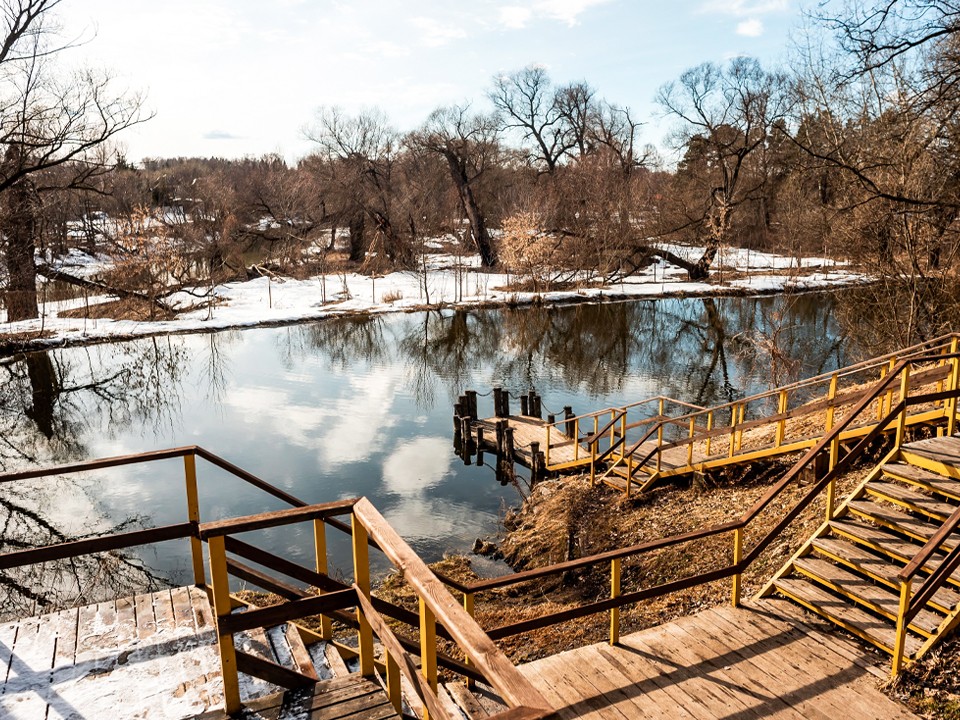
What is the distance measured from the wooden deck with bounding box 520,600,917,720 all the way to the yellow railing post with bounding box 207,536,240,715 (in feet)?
7.70

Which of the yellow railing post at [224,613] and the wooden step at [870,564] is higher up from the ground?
the yellow railing post at [224,613]

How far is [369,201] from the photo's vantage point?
2291 inches

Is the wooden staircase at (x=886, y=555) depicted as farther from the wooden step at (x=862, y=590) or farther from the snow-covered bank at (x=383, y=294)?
the snow-covered bank at (x=383, y=294)

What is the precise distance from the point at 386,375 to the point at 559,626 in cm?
1858

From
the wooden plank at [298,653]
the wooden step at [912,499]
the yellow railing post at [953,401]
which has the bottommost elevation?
the wooden plank at [298,653]

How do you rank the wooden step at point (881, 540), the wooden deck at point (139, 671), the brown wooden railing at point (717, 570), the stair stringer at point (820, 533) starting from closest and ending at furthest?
the wooden deck at point (139, 671), the brown wooden railing at point (717, 570), the wooden step at point (881, 540), the stair stringer at point (820, 533)

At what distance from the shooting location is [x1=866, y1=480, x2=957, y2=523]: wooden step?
6.35 metres

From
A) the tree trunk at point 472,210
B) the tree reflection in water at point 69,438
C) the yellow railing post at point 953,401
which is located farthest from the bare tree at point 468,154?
the yellow railing post at point 953,401

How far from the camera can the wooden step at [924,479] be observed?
6522 millimetres

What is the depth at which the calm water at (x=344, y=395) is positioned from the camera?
14859 millimetres

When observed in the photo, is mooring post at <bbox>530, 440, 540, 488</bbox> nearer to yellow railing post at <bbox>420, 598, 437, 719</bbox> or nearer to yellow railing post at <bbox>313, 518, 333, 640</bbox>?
yellow railing post at <bbox>313, 518, 333, 640</bbox>

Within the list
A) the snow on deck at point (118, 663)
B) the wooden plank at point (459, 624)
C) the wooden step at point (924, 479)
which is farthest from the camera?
the wooden step at point (924, 479)

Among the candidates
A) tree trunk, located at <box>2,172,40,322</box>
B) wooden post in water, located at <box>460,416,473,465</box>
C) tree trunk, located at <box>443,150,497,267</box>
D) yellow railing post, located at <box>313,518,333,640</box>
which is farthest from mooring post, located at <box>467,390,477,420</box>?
tree trunk, located at <box>443,150,497,267</box>

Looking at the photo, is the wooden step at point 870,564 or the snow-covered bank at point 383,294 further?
the snow-covered bank at point 383,294
